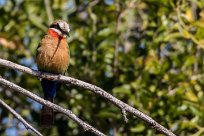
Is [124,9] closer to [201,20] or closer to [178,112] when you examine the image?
[201,20]

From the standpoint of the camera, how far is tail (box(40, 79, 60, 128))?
422 centimetres

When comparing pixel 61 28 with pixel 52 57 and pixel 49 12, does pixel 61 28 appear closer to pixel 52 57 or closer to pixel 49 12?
pixel 52 57

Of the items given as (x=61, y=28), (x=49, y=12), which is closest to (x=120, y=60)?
(x=49, y=12)

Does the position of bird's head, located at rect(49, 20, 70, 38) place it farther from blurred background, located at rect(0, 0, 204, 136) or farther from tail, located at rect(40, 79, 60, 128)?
blurred background, located at rect(0, 0, 204, 136)

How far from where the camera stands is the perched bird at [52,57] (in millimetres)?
4262

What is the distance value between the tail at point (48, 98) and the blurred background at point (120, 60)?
0.60 m

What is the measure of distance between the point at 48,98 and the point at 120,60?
92cm

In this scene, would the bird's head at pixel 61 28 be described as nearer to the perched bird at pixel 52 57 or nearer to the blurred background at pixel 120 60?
the perched bird at pixel 52 57

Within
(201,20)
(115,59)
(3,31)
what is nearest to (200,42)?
(201,20)

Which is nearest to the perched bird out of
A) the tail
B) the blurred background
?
the tail

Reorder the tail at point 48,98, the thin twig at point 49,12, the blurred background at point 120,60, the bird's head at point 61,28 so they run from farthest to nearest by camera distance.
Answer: the thin twig at point 49,12, the blurred background at point 120,60, the bird's head at point 61,28, the tail at point 48,98

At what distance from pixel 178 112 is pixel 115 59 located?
66 centimetres

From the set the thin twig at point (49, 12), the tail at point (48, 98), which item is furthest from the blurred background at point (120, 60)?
the tail at point (48, 98)

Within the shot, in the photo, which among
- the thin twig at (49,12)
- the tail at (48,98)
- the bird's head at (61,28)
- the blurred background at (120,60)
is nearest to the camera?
the tail at (48,98)
